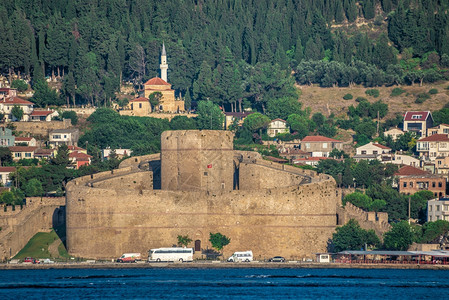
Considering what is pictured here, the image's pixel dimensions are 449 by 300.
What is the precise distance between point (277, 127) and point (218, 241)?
75.6 metres

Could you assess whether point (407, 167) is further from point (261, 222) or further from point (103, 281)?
point (103, 281)

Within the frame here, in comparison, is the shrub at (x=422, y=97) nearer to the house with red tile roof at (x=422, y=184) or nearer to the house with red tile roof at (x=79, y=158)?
the house with red tile roof at (x=422, y=184)

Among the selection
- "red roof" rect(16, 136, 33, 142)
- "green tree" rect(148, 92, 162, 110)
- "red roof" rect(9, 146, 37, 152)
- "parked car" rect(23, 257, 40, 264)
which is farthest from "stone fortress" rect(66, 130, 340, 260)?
"green tree" rect(148, 92, 162, 110)

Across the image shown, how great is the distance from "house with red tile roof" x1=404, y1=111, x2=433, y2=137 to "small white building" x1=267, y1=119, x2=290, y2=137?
14.8m

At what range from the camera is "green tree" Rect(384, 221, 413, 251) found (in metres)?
99.2

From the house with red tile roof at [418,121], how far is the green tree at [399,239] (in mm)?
69236

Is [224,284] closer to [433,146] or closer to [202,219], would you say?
[202,219]

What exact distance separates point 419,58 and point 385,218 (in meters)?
88.4

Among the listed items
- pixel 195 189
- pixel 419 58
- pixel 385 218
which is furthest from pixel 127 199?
pixel 419 58

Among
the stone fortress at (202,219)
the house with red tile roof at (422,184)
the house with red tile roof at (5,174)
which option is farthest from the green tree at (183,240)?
the house with red tile roof at (422,184)

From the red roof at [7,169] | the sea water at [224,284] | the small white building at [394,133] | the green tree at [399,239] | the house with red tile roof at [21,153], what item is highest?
the small white building at [394,133]

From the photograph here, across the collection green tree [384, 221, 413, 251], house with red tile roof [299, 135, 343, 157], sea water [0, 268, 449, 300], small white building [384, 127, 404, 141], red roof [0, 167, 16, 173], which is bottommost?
sea water [0, 268, 449, 300]

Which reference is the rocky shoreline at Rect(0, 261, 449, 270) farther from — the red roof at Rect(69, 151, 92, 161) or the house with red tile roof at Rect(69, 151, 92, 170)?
the red roof at Rect(69, 151, 92, 161)

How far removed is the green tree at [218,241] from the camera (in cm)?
9619
